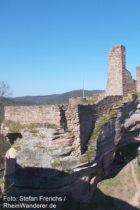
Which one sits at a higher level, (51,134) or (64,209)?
(51,134)

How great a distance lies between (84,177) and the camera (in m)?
11.8

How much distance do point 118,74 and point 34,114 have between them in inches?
348

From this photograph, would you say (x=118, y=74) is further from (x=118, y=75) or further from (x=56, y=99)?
(x=56, y=99)

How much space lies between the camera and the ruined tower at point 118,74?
18.7 meters

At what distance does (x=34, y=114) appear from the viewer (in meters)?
12.3

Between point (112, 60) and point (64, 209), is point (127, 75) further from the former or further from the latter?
point (64, 209)

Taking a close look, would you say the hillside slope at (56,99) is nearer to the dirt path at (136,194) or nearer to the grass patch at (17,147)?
the dirt path at (136,194)

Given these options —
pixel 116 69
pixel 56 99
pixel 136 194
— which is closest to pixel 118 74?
pixel 116 69

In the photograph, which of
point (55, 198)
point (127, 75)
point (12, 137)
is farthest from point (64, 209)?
point (127, 75)

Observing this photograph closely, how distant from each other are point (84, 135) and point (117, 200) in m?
4.21

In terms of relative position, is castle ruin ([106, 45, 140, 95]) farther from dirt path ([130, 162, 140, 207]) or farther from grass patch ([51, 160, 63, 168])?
grass patch ([51, 160, 63, 168])

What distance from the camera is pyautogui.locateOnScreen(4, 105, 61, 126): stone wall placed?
38.1 feet

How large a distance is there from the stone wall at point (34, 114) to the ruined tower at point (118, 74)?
27.5 ft

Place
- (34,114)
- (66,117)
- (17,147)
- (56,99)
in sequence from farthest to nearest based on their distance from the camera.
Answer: (56,99) → (34,114) → (17,147) → (66,117)
